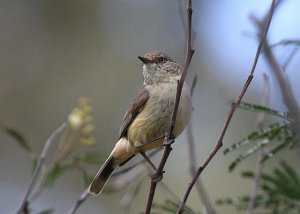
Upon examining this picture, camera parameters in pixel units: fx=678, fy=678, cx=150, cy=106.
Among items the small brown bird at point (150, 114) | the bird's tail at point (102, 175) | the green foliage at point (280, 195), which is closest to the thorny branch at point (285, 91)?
the green foliage at point (280, 195)

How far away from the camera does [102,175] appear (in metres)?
5.58

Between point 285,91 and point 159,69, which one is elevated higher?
point 285,91

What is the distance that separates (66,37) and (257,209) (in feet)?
33.1

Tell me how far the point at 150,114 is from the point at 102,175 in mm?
731

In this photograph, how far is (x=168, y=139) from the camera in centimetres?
361

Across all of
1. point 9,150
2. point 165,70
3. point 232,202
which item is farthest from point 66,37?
point 232,202

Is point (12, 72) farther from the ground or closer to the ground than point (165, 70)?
closer to the ground

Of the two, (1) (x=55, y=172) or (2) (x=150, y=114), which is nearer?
(1) (x=55, y=172)

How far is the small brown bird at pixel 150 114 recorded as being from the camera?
5.13 meters

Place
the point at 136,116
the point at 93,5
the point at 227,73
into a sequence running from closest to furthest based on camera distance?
the point at 136,116 → the point at 227,73 → the point at 93,5

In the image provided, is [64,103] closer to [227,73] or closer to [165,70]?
[227,73]

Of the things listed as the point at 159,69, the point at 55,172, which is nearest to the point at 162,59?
the point at 159,69

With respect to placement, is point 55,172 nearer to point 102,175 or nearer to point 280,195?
point 102,175

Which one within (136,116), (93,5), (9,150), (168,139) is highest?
(168,139)
